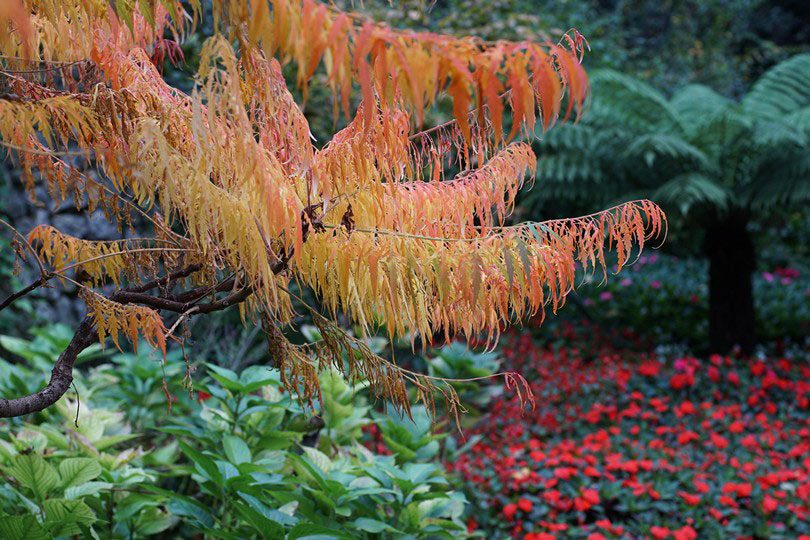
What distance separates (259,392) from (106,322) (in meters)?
1.80

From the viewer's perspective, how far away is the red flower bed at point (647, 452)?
10.8 feet

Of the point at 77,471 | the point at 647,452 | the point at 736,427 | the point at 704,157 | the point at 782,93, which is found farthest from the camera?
the point at 782,93

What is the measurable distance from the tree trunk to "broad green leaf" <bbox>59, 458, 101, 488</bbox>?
4.48 m

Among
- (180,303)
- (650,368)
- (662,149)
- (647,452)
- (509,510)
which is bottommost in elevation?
(650,368)

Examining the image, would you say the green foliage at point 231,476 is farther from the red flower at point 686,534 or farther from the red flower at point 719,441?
the red flower at point 719,441

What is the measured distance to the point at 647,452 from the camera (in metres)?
3.91

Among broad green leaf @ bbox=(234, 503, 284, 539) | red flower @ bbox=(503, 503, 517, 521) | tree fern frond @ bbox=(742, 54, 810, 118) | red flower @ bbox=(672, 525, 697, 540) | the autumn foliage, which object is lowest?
red flower @ bbox=(503, 503, 517, 521)

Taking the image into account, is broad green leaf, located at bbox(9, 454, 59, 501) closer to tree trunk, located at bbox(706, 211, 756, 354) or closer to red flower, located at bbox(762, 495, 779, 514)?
red flower, located at bbox(762, 495, 779, 514)

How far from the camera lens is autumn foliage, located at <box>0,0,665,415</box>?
3.18 ft

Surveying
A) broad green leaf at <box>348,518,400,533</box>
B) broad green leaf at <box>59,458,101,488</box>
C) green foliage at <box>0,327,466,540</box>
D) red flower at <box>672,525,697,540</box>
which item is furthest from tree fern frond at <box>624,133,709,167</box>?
broad green leaf at <box>59,458,101,488</box>

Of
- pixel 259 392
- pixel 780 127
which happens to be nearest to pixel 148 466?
pixel 259 392

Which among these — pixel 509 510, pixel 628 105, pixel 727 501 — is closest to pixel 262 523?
pixel 509 510

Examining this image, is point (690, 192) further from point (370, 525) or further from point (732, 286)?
point (370, 525)

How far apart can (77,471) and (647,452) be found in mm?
2876
